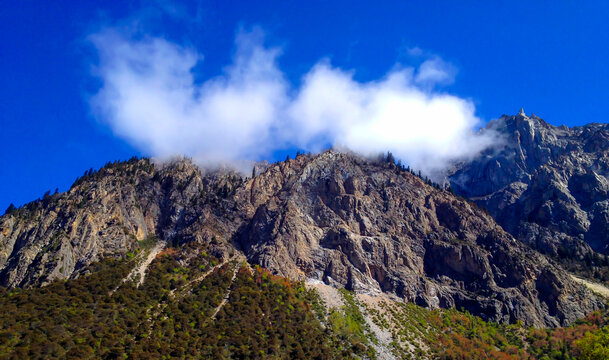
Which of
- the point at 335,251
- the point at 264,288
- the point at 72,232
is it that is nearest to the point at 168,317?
the point at 264,288

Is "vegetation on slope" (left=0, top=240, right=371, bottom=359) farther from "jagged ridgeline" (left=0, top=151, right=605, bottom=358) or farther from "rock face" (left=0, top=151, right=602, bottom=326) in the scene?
"rock face" (left=0, top=151, right=602, bottom=326)

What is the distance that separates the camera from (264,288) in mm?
155250

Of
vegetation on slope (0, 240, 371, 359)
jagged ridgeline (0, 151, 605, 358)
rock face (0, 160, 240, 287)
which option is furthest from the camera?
rock face (0, 160, 240, 287)

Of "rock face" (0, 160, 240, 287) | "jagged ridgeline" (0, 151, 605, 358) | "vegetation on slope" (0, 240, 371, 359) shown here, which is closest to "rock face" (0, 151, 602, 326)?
"rock face" (0, 160, 240, 287)

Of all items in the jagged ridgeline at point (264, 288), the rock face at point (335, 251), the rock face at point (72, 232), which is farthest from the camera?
the rock face at point (335, 251)

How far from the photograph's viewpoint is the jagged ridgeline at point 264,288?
406ft

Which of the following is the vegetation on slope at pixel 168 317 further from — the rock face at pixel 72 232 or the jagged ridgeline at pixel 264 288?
the rock face at pixel 72 232

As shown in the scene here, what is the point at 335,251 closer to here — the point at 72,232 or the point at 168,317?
the point at 168,317

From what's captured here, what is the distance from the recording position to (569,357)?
14050 centimetres

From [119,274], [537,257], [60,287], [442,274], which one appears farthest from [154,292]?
[537,257]

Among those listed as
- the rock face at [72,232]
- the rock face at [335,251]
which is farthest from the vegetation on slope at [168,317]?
the rock face at [335,251]

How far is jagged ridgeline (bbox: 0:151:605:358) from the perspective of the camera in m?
124

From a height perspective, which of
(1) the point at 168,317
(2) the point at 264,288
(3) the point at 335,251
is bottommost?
(1) the point at 168,317

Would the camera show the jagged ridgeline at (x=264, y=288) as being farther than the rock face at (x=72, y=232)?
No
